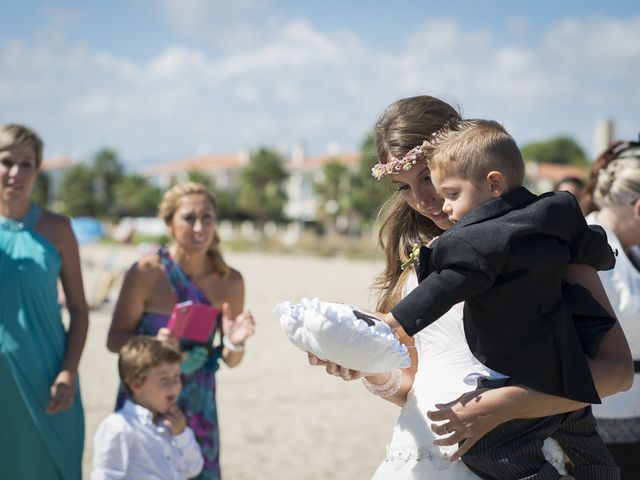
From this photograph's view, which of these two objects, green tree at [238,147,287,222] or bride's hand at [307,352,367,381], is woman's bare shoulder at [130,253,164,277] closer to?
bride's hand at [307,352,367,381]

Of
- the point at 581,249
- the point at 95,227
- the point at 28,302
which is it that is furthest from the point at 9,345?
the point at 95,227

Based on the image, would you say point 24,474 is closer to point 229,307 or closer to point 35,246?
point 35,246

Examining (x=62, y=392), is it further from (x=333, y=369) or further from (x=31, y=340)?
(x=333, y=369)

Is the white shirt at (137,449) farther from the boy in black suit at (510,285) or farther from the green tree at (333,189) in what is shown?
the green tree at (333,189)

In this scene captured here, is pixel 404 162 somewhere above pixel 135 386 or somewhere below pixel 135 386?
above

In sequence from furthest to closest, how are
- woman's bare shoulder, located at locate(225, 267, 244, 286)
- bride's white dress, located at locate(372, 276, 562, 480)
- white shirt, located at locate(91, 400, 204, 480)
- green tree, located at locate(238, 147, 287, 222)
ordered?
green tree, located at locate(238, 147, 287, 222), woman's bare shoulder, located at locate(225, 267, 244, 286), white shirt, located at locate(91, 400, 204, 480), bride's white dress, located at locate(372, 276, 562, 480)

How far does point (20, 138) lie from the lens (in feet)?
12.2

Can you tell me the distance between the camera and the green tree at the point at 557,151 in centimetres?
9225

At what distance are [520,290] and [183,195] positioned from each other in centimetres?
285

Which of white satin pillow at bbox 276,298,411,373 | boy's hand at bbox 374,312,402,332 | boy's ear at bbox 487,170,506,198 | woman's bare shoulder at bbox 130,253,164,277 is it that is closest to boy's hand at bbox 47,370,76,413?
woman's bare shoulder at bbox 130,253,164,277

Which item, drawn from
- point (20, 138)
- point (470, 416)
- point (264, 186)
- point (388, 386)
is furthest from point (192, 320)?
point (264, 186)

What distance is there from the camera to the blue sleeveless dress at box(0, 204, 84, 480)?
3596mm

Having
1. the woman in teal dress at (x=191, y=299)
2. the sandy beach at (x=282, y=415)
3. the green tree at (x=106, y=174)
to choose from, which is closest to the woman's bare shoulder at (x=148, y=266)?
the woman in teal dress at (x=191, y=299)

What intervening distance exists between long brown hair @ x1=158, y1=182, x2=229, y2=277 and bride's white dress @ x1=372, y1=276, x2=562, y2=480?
230 cm
